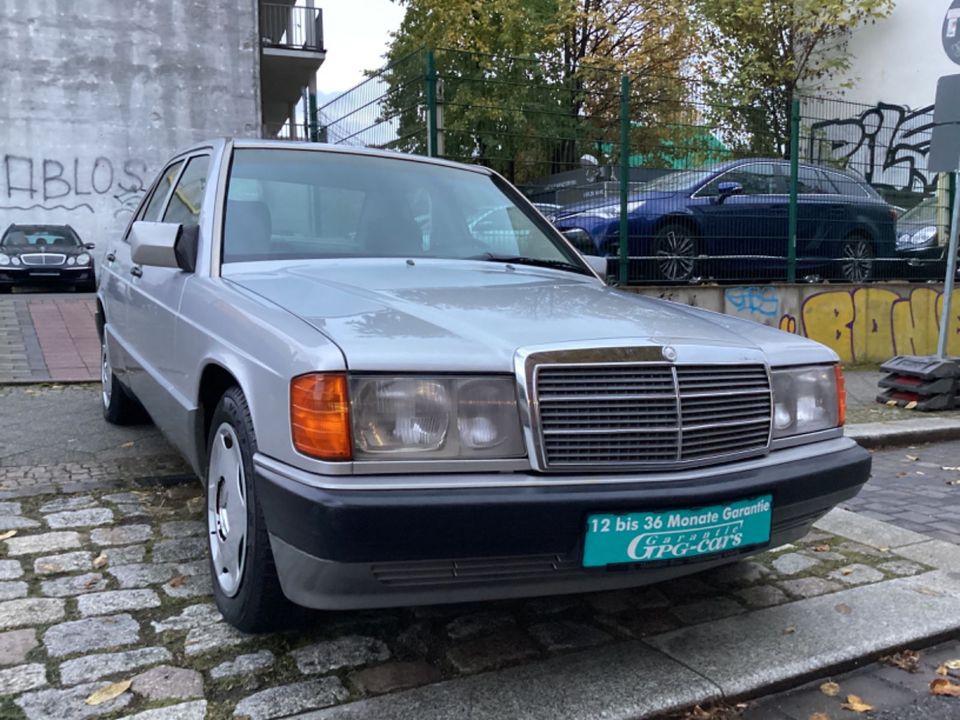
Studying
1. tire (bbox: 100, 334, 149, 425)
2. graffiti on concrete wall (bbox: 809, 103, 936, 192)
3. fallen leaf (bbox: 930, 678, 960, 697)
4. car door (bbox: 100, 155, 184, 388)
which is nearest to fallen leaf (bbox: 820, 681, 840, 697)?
fallen leaf (bbox: 930, 678, 960, 697)

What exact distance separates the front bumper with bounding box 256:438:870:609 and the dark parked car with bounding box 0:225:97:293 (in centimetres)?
1552

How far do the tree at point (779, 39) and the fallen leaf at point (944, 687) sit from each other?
1753 cm

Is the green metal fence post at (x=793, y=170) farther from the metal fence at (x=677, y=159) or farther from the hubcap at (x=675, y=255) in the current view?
the hubcap at (x=675, y=255)

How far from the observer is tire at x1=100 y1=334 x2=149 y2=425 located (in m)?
5.41

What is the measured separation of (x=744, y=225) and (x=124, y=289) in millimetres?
6824

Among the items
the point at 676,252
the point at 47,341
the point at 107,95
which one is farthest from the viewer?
the point at 107,95

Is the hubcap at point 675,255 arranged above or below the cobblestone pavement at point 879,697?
above

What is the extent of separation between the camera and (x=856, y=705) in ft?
8.38

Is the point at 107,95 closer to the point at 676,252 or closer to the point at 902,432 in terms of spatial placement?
the point at 676,252

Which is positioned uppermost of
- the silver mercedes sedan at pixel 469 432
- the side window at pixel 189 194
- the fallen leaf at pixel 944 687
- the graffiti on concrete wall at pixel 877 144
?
the graffiti on concrete wall at pixel 877 144

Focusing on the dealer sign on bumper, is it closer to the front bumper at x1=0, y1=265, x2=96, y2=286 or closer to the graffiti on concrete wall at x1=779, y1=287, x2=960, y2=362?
the graffiti on concrete wall at x1=779, y1=287, x2=960, y2=362

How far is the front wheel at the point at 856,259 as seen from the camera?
10.3 metres

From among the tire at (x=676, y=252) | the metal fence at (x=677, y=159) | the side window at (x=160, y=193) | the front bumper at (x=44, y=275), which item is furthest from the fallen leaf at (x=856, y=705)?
the front bumper at (x=44, y=275)

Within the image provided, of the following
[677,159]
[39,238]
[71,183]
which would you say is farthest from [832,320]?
[71,183]
